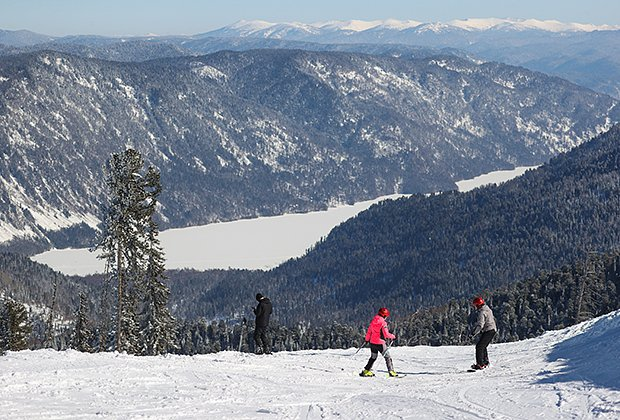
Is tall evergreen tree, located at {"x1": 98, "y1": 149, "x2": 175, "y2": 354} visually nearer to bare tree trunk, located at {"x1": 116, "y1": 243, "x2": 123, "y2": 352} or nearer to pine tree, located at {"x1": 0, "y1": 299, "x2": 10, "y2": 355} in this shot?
bare tree trunk, located at {"x1": 116, "y1": 243, "x2": 123, "y2": 352}

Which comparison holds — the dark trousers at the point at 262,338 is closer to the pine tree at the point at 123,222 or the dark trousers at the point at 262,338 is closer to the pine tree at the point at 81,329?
the pine tree at the point at 123,222

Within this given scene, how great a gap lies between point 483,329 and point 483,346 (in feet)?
2.46

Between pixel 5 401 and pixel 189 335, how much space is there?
10890cm

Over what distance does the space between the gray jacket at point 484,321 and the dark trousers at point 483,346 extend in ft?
0.65

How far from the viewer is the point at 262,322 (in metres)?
39.3

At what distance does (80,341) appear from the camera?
2633 inches

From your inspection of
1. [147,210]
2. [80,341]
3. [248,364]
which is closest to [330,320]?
[80,341]

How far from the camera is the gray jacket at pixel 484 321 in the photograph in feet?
111

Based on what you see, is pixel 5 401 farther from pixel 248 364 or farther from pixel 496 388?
pixel 496 388

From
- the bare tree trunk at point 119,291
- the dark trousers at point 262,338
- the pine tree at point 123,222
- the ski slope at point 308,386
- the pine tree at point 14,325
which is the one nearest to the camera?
the ski slope at point 308,386

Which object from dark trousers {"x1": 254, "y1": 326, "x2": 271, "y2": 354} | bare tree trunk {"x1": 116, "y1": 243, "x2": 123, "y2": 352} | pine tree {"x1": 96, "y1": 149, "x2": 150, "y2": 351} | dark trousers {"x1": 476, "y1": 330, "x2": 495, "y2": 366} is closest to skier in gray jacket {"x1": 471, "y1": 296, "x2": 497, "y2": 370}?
dark trousers {"x1": 476, "y1": 330, "x2": 495, "y2": 366}

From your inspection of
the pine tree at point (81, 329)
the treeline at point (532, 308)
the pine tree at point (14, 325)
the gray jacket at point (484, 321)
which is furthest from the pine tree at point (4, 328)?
the treeline at point (532, 308)

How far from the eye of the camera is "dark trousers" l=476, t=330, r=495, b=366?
112 feet

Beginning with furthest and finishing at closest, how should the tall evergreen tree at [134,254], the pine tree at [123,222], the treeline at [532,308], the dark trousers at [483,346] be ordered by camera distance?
the treeline at [532,308], the tall evergreen tree at [134,254], the pine tree at [123,222], the dark trousers at [483,346]
